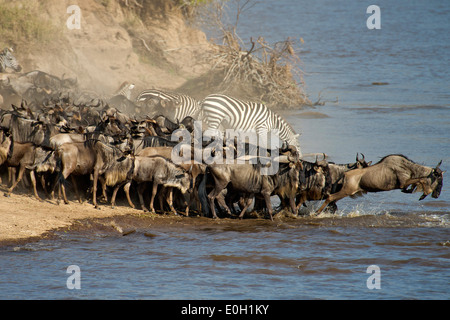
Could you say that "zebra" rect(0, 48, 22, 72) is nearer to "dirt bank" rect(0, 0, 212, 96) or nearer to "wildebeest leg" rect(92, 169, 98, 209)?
"dirt bank" rect(0, 0, 212, 96)

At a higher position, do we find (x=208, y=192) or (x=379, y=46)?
(x=379, y=46)

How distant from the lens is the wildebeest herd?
10523mm

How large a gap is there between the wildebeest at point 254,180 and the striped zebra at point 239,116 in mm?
6404

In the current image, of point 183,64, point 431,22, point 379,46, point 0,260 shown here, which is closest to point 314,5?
point 431,22

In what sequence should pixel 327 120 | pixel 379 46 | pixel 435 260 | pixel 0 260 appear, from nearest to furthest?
1. pixel 0 260
2. pixel 435 260
3. pixel 327 120
4. pixel 379 46

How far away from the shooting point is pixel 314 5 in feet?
198

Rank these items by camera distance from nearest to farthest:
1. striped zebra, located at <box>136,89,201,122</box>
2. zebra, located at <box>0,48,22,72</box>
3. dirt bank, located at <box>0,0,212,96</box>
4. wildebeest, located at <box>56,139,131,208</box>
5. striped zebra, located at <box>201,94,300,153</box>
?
wildebeest, located at <box>56,139,131,208</box> < striped zebra, located at <box>201,94,300,153</box> < zebra, located at <box>0,48,22,72</box> < striped zebra, located at <box>136,89,201,122</box> < dirt bank, located at <box>0,0,212,96</box>

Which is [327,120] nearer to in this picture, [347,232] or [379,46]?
[347,232]

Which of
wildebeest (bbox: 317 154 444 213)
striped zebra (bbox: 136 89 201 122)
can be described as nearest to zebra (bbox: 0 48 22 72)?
striped zebra (bbox: 136 89 201 122)

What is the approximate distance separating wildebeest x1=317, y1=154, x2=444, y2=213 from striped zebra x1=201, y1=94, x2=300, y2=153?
238 inches

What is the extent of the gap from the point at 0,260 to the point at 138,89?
13044mm

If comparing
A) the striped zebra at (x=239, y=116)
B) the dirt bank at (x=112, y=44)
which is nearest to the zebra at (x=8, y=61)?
the dirt bank at (x=112, y=44)

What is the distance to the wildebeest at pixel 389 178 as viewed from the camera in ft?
37.1

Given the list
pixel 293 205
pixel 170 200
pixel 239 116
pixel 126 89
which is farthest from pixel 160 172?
pixel 126 89
